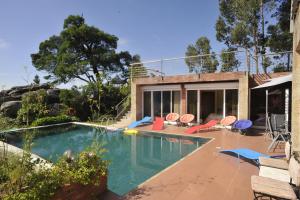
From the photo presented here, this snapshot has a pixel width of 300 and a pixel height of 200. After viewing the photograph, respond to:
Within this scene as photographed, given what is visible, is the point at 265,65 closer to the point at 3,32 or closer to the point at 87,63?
the point at 87,63

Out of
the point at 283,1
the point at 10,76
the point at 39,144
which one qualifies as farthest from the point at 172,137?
the point at 283,1

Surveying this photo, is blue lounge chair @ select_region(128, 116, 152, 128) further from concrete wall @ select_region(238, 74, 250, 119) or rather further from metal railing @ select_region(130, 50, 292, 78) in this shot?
concrete wall @ select_region(238, 74, 250, 119)

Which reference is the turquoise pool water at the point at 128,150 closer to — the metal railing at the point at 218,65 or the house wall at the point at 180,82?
the house wall at the point at 180,82

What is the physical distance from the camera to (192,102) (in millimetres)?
16484

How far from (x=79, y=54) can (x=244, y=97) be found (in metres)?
21.7

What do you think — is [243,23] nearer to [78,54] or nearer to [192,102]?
[192,102]

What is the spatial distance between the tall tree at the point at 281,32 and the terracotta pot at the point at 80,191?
1692cm

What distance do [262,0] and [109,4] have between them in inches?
536

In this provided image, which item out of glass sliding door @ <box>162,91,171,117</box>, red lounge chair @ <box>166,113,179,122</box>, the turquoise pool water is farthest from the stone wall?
red lounge chair @ <box>166,113,179,122</box>

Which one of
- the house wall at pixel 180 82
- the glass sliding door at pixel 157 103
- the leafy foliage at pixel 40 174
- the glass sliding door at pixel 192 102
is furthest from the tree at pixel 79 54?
the leafy foliage at pixel 40 174

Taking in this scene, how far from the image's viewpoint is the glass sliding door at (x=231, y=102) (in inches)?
580

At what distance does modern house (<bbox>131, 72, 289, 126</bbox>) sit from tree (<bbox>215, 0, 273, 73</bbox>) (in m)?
7.94

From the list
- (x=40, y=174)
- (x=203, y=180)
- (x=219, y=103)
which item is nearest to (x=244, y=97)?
(x=219, y=103)

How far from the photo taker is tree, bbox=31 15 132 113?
26.4 metres
